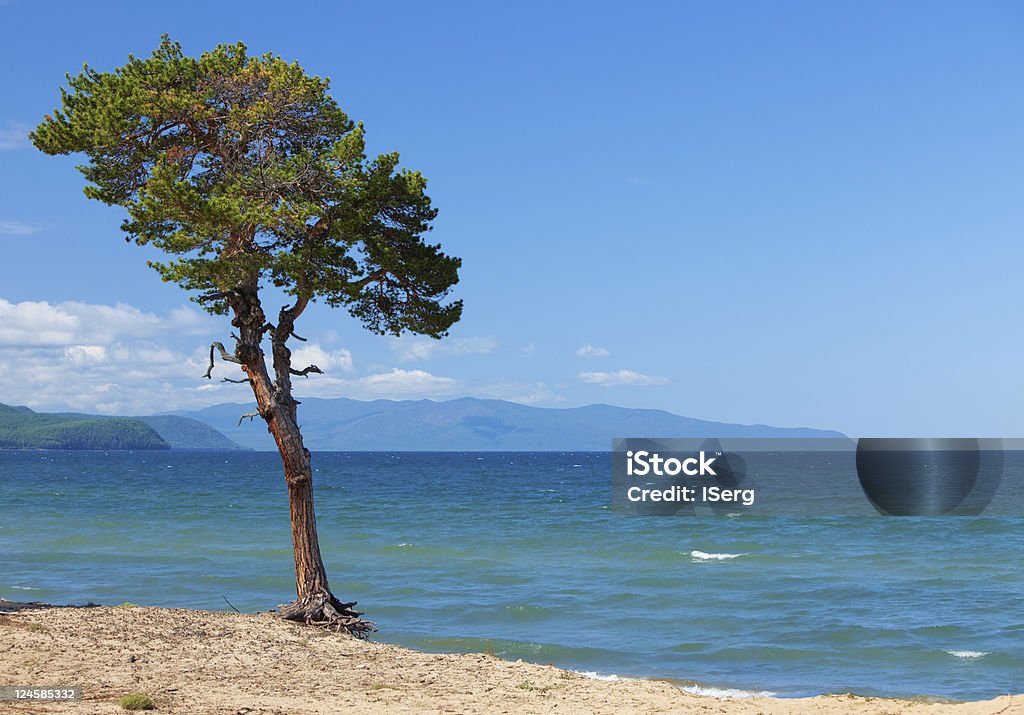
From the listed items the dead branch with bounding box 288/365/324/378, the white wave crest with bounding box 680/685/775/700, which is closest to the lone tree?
the dead branch with bounding box 288/365/324/378

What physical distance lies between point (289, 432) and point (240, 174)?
4.32m

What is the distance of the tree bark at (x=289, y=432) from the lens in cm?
1608

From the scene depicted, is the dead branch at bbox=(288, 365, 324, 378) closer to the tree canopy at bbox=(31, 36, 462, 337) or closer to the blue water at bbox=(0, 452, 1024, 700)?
the tree canopy at bbox=(31, 36, 462, 337)

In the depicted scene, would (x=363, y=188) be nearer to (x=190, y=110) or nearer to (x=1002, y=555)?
(x=190, y=110)

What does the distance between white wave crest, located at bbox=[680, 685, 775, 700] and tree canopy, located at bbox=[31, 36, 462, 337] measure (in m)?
8.30

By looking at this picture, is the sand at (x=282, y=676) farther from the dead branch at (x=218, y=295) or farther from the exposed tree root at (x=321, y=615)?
the dead branch at (x=218, y=295)

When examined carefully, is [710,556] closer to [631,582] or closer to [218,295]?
[631,582]

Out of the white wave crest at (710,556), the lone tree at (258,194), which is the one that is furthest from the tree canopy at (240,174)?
the white wave crest at (710,556)

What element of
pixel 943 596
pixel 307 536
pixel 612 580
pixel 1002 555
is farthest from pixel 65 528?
pixel 1002 555

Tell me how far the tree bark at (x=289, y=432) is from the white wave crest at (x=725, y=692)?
18.5ft

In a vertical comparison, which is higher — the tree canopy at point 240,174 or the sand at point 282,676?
the tree canopy at point 240,174

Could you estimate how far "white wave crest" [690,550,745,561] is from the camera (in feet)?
107

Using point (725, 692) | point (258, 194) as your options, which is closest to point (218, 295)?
point (258, 194)

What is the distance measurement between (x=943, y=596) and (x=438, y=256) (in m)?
17.6
